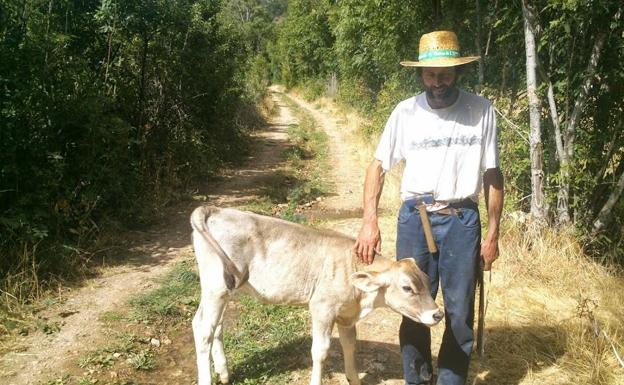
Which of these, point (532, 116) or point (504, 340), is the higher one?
point (532, 116)

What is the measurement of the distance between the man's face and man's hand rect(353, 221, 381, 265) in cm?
107

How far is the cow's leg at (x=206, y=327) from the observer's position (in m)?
4.51

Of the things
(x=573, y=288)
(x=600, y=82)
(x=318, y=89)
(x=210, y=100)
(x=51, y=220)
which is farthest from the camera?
(x=318, y=89)

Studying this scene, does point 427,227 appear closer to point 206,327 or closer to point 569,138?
point 206,327

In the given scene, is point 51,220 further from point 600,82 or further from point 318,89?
point 318,89

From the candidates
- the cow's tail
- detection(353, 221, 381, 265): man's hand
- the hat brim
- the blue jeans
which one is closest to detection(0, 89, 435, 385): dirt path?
the blue jeans

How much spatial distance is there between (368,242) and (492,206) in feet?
3.30

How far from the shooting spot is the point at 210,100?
1436 cm

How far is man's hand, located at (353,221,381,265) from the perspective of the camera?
13.2 ft

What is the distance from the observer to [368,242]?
4047 mm

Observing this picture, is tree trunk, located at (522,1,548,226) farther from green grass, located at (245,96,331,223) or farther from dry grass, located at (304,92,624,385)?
green grass, located at (245,96,331,223)

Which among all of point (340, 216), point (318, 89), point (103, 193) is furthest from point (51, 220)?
point (318, 89)

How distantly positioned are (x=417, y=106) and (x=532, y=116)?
11.0 feet

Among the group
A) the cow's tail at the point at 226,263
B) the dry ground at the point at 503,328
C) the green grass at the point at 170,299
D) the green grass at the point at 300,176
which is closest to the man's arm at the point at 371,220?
the cow's tail at the point at 226,263
